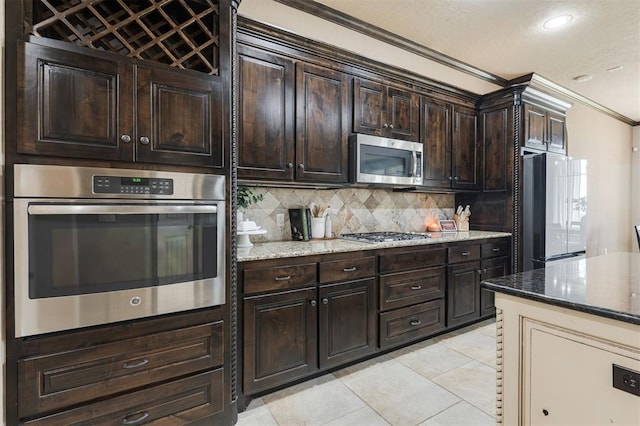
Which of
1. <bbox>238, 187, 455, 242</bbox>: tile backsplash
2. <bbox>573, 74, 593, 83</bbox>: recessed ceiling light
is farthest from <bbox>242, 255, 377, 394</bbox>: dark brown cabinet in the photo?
<bbox>573, 74, 593, 83</bbox>: recessed ceiling light

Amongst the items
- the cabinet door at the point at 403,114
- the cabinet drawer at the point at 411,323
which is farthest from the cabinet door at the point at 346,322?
the cabinet door at the point at 403,114

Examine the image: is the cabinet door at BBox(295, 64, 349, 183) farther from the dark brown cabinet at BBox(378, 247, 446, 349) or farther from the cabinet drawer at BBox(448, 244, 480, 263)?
the cabinet drawer at BBox(448, 244, 480, 263)

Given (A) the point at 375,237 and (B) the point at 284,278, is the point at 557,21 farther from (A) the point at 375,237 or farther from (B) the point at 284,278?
(B) the point at 284,278

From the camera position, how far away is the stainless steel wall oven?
53.0 inches

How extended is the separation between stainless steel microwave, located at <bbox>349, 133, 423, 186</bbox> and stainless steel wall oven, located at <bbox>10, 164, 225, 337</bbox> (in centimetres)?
132

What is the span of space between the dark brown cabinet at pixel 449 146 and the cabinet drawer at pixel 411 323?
126cm

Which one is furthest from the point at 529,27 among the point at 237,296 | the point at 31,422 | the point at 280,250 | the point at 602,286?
the point at 31,422

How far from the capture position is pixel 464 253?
3150mm

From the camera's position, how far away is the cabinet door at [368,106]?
110 inches

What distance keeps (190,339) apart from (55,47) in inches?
58.0

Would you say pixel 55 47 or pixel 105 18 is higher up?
pixel 105 18

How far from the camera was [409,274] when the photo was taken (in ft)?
9.00

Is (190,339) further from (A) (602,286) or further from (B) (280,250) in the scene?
(A) (602,286)

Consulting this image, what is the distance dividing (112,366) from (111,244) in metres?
0.56
